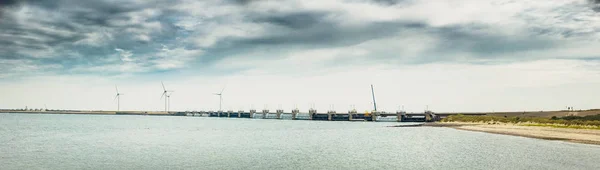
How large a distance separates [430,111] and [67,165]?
17258cm

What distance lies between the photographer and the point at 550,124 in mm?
99500

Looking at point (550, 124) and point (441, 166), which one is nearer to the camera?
point (441, 166)

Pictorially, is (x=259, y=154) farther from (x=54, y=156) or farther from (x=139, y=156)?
(x=54, y=156)

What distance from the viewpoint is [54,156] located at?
5191 centimetres

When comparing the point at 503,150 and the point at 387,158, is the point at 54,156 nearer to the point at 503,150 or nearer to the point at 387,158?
the point at 387,158

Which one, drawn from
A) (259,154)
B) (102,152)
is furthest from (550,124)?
(102,152)

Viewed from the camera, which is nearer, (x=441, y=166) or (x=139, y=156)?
(x=441, y=166)

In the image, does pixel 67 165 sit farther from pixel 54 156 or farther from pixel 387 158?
pixel 387 158

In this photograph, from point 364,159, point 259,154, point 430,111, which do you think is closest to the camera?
point 364,159

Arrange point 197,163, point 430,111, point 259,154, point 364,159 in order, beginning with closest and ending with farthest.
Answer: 1. point 197,163
2. point 364,159
3. point 259,154
4. point 430,111

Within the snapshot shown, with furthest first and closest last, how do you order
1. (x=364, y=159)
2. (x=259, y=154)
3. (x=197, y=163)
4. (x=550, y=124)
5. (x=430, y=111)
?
(x=430, y=111), (x=550, y=124), (x=259, y=154), (x=364, y=159), (x=197, y=163)

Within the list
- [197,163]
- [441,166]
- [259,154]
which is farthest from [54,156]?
[441,166]

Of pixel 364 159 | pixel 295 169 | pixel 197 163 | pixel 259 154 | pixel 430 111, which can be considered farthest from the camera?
pixel 430 111

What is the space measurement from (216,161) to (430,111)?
16329cm
